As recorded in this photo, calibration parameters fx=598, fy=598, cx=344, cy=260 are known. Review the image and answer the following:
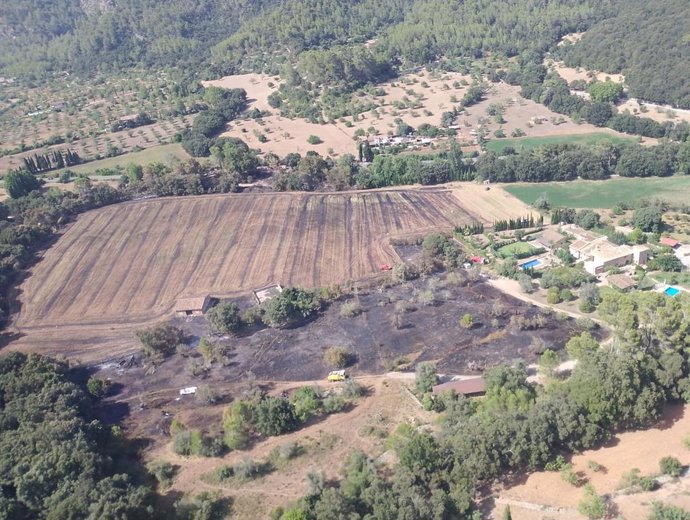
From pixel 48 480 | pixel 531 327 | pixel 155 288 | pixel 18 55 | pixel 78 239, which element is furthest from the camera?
pixel 18 55

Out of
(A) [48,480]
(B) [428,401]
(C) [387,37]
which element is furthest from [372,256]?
(C) [387,37]

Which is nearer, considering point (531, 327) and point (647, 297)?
point (647, 297)

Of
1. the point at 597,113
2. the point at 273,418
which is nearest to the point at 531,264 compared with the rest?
the point at 273,418

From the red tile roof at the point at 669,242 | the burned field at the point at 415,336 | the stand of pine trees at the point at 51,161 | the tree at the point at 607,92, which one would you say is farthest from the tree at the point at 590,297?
the stand of pine trees at the point at 51,161

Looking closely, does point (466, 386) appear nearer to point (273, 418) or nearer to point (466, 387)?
point (466, 387)

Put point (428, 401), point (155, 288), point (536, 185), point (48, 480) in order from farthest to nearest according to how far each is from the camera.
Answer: point (536, 185)
point (155, 288)
point (428, 401)
point (48, 480)

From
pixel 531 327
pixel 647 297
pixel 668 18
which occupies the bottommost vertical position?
pixel 531 327

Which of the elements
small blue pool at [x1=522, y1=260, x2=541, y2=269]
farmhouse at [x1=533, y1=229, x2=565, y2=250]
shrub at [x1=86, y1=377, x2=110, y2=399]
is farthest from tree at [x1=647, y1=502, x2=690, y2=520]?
shrub at [x1=86, y1=377, x2=110, y2=399]

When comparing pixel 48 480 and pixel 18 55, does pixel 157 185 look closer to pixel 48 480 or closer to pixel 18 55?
pixel 48 480
